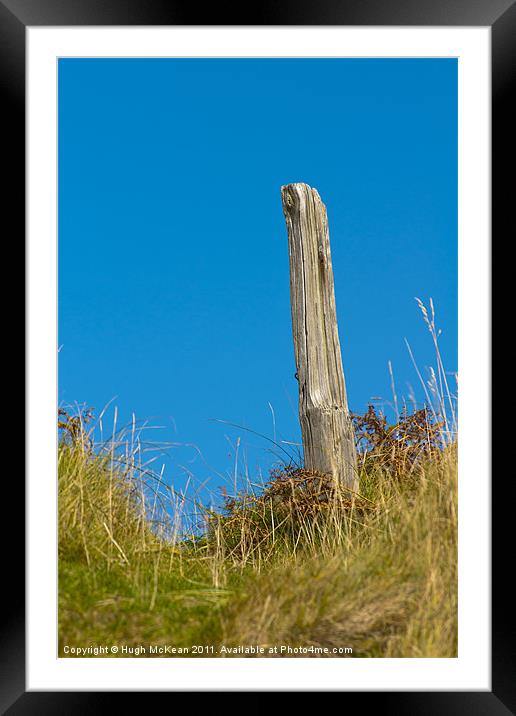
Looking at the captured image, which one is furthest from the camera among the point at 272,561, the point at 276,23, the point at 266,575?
the point at 272,561

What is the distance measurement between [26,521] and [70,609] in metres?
0.56

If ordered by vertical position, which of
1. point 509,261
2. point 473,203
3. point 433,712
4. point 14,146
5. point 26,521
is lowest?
point 433,712

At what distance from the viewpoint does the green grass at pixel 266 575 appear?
3674 mm

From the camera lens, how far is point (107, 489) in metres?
5.20

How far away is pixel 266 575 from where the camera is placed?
169 inches

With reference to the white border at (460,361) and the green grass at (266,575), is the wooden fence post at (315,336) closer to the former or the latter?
the green grass at (266,575)

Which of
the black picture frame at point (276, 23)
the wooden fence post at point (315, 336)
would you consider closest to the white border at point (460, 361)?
the black picture frame at point (276, 23)

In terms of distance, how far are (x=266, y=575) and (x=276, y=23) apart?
312cm

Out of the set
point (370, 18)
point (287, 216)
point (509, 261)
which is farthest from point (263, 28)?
point (287, 216)

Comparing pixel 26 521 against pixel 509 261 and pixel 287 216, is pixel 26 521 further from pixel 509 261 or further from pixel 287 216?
pixel 287 216

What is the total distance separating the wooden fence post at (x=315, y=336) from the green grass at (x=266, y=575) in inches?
18.3

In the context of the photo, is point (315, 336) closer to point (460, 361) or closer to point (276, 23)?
point (460, 361)

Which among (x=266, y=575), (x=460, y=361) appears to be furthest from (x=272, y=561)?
(x=460, y=361)

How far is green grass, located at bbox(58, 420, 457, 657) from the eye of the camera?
3674 millimetres
